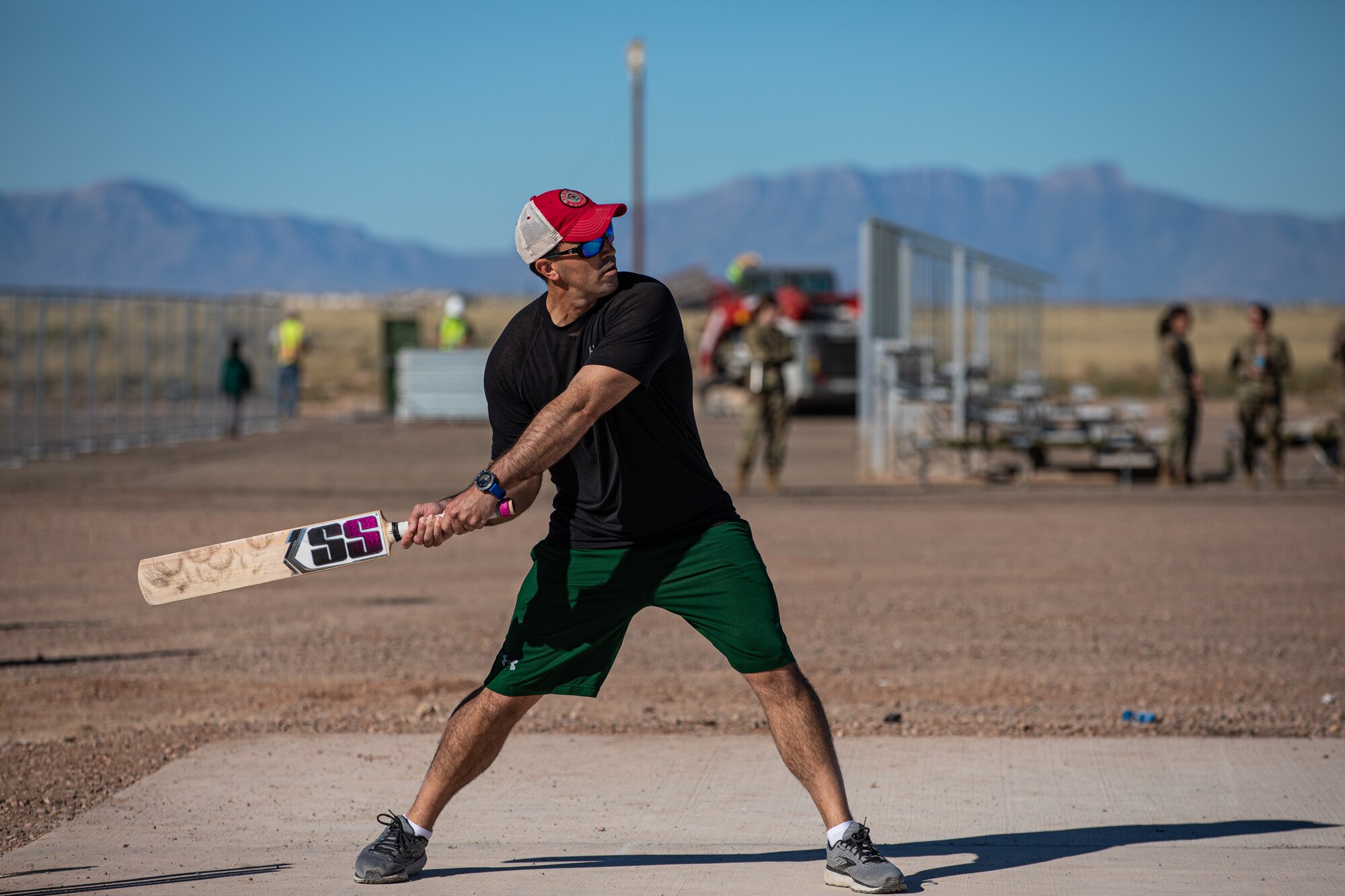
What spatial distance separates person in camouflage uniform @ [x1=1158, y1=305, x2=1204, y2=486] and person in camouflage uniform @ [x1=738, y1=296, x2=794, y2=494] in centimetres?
408

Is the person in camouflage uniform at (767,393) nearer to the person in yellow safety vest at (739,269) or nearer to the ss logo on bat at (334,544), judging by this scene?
the ss logo on bat at (334,544)

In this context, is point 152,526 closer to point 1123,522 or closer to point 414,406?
point 1123,522

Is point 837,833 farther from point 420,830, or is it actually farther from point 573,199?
point 573,199

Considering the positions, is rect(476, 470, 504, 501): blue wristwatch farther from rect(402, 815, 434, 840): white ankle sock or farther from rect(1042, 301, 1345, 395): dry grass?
rect(1042, 301, 1345, 395): dry grass

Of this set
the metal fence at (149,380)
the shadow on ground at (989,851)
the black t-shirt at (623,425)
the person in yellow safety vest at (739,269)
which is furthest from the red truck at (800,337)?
the black t-shirt at (623,425)

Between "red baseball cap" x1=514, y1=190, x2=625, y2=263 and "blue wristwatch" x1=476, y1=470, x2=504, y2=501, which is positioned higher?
"red baseball cap" x1=514, y1=190, x2=625, y2=263

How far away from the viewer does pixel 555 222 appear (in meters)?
4.18

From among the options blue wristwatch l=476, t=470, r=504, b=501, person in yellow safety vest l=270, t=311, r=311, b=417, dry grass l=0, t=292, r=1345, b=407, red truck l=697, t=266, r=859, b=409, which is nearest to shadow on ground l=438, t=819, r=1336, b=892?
blue wristwatch l=476, t=470, r=504, b=501

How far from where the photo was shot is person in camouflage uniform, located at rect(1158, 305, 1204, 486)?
16.4 metres

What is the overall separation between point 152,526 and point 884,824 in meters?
10.3

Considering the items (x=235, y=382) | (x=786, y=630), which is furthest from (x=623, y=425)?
(x=235, y=382)

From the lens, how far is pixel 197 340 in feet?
89.4

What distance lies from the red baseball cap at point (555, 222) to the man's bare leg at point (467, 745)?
1.27 meters

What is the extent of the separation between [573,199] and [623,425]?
0.64 metres
